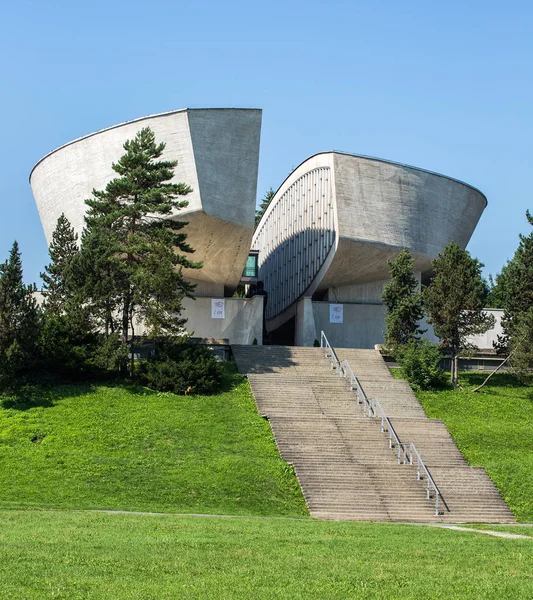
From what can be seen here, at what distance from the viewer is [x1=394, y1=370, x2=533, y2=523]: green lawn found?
1961cm

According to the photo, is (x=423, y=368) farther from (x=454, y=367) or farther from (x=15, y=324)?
(x=15, y=324)

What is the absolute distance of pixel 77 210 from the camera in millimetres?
33375

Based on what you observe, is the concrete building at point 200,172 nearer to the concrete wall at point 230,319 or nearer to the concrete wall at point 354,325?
the concrete wall at point 230,319

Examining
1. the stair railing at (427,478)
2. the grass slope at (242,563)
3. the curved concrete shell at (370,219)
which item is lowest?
the stair railing at (427,478)

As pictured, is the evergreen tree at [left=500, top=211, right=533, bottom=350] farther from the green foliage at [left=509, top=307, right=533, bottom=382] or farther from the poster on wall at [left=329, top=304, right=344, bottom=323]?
the poster on wall at [left=329, top=304, right=344, bottom=323]

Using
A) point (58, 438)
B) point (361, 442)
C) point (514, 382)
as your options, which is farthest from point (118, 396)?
point (514, 382)

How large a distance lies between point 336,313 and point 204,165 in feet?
34.7

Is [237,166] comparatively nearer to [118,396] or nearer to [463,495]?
[118,396]

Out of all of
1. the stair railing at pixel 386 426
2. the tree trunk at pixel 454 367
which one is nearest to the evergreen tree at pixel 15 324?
the stair railing at pixel 386 426

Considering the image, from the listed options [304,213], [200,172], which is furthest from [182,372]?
[304,213]

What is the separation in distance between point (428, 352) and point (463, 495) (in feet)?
31.8

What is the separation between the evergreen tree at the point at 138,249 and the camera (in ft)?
84.0

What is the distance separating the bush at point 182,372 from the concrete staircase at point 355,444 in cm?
141

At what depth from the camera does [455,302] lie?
27.6 m
